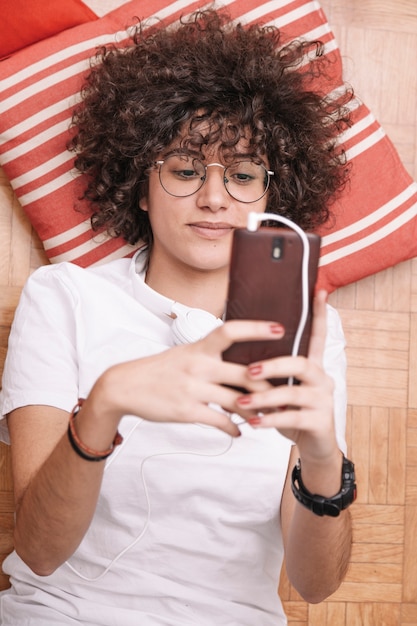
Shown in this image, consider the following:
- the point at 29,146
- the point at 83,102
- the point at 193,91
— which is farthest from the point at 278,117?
the point at 29,146

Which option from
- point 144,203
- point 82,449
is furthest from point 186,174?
point 82,449

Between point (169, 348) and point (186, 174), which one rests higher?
point (186, 174)

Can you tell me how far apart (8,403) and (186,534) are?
1.27ft

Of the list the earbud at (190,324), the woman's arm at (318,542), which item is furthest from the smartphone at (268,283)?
the earbud at (190,324)

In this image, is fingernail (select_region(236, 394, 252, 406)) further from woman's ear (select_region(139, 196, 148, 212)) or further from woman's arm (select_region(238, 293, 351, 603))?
woman's ear (select_region(139, 196, 148, 212))

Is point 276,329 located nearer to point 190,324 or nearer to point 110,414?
point 110,414

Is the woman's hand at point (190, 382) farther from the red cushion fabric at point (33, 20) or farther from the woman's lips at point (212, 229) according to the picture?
the red cushion fabric at point (33, 20)

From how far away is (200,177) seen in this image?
4.55 feet

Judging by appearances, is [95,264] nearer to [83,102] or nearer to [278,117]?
[83,102]

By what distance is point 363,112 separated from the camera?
5.47 feet

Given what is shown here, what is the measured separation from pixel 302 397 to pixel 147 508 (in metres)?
0.57

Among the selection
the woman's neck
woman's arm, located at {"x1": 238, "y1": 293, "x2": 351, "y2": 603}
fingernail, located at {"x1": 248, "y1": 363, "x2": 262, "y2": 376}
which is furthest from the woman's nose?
fingernail, located at {"x1": 248, "y1": 363, "x2": 262, "y2": 376}

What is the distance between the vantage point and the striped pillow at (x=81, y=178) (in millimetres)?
1573

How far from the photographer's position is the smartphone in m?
0.87
